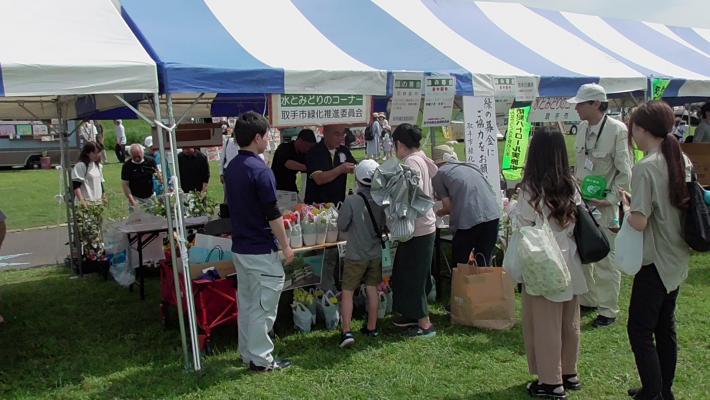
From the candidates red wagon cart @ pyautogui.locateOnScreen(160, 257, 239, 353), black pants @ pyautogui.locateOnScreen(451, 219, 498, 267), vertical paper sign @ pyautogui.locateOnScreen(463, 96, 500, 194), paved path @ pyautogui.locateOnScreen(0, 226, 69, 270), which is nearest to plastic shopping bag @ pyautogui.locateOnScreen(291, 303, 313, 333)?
red wagon cart @ pyautogui.locateOnScreen(160, 257, 239, 353)

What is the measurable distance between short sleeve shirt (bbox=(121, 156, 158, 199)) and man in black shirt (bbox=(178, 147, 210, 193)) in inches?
16.4

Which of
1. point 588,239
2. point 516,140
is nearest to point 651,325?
point 588,239

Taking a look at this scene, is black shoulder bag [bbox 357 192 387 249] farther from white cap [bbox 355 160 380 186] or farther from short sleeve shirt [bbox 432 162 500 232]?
short sleeve shirt [bbox 432 162 500 232]

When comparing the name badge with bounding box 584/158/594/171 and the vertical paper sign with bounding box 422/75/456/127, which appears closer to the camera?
the name badge with bounding box 584/158/594/171

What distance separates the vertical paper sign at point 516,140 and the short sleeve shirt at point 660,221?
4823 mm

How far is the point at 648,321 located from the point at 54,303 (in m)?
5.18

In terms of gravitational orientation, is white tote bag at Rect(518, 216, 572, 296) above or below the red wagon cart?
above

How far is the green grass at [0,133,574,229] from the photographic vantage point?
33.8 feet

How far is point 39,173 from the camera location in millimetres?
19375

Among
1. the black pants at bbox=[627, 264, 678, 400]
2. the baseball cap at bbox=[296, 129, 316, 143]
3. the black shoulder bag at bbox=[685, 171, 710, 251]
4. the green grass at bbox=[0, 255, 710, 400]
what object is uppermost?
the baseball cap at bbox=[296, 129, 316, 143]

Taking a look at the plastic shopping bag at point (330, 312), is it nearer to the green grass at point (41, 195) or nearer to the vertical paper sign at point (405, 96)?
the vertical paper sign at point (405, 96)

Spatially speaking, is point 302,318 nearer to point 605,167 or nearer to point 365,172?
point 365,172

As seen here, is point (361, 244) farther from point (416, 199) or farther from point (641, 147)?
point (641, 147)

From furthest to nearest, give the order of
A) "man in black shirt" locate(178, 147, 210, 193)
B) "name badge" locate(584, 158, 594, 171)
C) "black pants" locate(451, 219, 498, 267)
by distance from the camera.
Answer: "man in black shirt" locate(178, 147, 210, 193), "black pants" locate(451, 219, 498, 267), "name badge" locate(584, 158, 594, 171)
